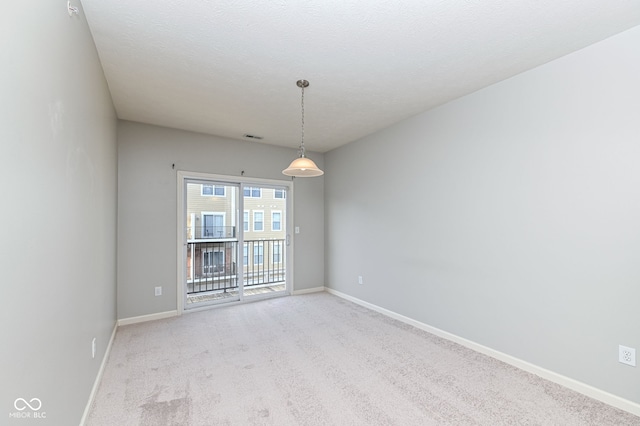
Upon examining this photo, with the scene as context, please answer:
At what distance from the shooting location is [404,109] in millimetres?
3555

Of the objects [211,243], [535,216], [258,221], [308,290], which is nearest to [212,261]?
[211,243]

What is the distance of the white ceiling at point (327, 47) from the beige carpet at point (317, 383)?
2.77 m

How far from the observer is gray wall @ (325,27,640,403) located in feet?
6.97

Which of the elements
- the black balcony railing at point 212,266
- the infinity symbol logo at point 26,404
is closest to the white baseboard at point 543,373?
the black balcony railing at point 212,266

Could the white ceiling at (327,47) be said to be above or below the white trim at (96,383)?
above

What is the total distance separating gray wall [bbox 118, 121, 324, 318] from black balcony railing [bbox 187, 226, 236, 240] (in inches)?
13.8

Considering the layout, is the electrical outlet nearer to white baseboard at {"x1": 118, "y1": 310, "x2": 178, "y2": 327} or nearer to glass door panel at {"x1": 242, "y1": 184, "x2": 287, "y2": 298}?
glass door panel at {"x1": 242, "y1": 184, "x2": 287, "y2": 298}

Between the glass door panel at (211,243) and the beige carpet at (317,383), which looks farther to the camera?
the glass door panel at (211,243)

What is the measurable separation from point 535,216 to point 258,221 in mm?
4257

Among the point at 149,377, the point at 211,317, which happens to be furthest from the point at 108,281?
the point at 211,317

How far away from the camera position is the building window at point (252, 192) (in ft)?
16.5

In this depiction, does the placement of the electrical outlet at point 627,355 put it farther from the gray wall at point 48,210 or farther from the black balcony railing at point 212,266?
the black balcony railing at point 212,266

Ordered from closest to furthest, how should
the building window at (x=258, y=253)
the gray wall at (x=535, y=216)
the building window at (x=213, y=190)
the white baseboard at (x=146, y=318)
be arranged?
the gray wall at (x=535, y=216) → the white baseboard at (x=146, y=318) → the building window at (x=213, y=190) → the building window at (x=258, y=253)

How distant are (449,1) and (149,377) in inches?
147
